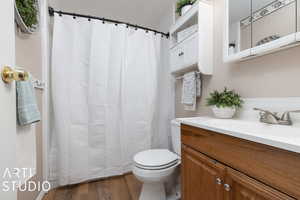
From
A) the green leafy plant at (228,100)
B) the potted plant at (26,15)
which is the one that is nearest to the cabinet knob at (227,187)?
the green leafy plant at (228,100)

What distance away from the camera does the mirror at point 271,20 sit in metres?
0.82

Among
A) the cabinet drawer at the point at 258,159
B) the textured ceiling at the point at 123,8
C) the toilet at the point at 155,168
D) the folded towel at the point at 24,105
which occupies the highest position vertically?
the textured ceiling at the point at 123,8

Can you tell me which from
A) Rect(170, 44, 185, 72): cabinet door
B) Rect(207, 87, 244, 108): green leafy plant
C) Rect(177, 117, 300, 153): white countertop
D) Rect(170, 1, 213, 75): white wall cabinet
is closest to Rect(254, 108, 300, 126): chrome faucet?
Rect(177, 117, 300, 153): white countertop

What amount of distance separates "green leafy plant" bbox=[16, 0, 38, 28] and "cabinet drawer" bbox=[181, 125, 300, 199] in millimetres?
1388

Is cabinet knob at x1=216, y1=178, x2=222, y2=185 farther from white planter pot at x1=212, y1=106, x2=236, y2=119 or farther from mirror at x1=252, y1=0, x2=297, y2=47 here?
mirror at x1=252, y1=0, x2=297, y2=47

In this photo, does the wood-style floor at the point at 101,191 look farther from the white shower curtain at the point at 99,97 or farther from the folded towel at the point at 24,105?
the folded towel at the point at 24,105

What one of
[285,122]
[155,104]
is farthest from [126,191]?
[285,122]

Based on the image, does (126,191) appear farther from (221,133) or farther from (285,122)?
(285,122)

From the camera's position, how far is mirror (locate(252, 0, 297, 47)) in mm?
817

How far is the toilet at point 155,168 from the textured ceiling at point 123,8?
1772mm

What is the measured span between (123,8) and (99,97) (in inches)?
57.8

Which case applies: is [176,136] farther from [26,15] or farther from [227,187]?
[26,15]

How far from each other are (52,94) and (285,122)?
193 centimetres

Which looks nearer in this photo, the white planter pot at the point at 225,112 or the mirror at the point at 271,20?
the mirror at the point at 271,20
